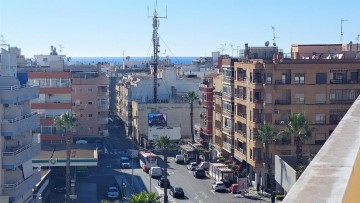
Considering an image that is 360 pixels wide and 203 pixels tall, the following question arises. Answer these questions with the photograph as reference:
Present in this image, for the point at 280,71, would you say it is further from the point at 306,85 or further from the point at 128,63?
the point at 128,63

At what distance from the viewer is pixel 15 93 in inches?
1578

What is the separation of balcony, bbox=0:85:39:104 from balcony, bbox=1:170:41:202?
5.07 meters

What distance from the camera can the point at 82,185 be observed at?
6288 cm

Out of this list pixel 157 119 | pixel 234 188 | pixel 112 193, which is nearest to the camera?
pixel 112 193

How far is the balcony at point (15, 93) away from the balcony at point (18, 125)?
117 cm

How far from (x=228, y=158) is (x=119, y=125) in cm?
5136

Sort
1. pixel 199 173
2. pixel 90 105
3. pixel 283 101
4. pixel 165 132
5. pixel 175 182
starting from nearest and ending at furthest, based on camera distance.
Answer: pixel 283 101
pixel 175 182
pixel 199 173
pixel 90 105
pixel 165 132

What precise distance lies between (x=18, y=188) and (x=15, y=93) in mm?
5904

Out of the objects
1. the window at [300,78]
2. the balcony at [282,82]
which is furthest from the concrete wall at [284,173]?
the window at [300,78]

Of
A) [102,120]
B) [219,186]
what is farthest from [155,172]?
[102,120]

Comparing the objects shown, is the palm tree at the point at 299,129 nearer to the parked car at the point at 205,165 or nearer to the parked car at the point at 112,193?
the parked car at the point at 112,193

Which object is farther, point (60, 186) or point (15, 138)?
point (60, 186)

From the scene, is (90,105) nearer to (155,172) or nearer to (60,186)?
(155,172)

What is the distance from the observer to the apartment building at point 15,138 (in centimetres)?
3897
